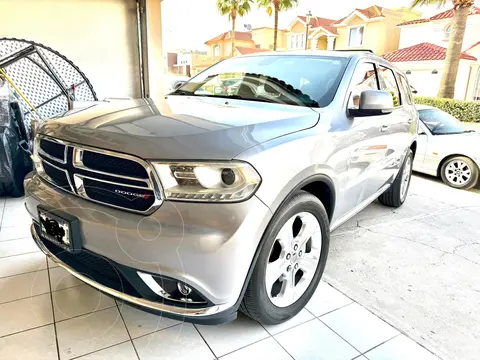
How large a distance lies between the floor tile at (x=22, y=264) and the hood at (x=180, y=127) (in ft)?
3.50

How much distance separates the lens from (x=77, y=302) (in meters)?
2.09

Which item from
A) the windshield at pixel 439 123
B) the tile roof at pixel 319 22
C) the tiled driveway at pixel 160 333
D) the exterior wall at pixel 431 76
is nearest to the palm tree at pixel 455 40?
the exterior wall at pixel 431 76

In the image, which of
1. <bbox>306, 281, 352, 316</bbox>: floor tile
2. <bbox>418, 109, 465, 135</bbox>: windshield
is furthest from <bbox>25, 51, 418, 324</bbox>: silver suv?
<bbox>418, 109, 465, 135</bbox>: windshield

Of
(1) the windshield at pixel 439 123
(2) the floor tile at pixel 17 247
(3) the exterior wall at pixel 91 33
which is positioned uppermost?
(3) the exterior wall at pixel 91 33

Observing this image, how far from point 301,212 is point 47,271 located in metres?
1.76

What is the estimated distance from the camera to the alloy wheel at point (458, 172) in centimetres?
518

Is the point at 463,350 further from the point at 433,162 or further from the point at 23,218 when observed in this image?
the point at 433,162

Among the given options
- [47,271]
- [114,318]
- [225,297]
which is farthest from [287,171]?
[47,271]

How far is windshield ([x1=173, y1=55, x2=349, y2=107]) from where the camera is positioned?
7.46 ft

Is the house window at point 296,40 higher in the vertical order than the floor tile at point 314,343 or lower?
higher

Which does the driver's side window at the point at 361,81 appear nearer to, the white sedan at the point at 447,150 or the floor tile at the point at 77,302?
the floor tile at the point at 77,302

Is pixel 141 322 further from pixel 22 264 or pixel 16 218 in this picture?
pixel 16 218

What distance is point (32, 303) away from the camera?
207 centimetres

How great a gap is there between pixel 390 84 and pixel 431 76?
15196mm
